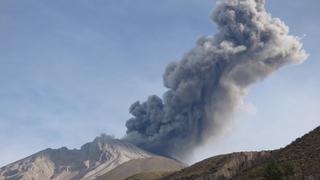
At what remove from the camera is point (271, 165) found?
75312 millimetres

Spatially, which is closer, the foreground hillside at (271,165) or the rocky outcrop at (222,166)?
the foreground hillside at (271,165)

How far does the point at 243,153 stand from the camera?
5748 inches

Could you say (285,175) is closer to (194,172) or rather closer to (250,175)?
(250,175)

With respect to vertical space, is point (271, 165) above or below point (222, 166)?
below

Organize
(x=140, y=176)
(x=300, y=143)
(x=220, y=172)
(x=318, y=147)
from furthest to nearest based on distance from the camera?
1. (x=140, y=176)
2. (x=220, y=172)
3. (x=300, y=143)
4. (x=318, y=147)

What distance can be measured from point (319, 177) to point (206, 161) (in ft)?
Answer: 269

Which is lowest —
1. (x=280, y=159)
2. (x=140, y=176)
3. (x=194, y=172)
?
(x=280, y=159)

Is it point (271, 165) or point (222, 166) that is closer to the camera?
point (271, 165)

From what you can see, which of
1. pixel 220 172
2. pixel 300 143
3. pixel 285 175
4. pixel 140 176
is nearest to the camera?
pixel 285 175

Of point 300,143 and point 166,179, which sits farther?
point 166,179

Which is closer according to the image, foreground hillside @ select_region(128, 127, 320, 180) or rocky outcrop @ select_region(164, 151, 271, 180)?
foreground hillside @ select_region(128, 127, 320, 180)

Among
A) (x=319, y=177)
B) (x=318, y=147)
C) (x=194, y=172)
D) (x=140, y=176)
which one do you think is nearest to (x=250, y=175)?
(x=318, y=147)

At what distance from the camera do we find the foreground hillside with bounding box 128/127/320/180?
77.9m

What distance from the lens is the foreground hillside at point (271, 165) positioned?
77938 mm
